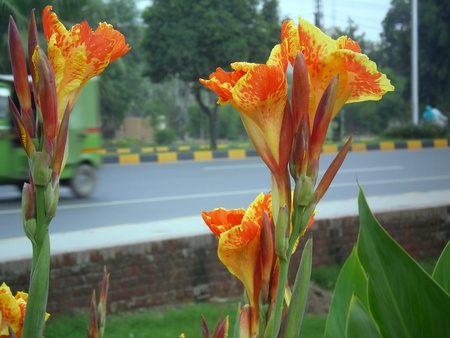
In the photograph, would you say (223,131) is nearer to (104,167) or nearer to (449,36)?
(449,36)

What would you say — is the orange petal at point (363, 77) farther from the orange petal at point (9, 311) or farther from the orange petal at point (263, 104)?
the orange petal at point (9, 311)

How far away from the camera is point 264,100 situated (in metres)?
0.54

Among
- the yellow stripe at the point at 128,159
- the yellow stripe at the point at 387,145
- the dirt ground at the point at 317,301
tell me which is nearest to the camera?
the dirt ground at the point at 317,301

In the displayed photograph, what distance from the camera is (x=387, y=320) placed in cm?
73

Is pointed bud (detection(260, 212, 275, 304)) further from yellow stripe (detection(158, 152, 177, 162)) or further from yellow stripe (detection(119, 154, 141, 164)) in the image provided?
yellow stripe (detection(158, 152, 177, 162))

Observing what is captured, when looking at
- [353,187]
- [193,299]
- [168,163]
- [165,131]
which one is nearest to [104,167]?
[168,163]

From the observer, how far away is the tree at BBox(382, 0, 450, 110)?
25.4 meters

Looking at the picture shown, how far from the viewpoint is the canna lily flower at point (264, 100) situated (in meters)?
0.53

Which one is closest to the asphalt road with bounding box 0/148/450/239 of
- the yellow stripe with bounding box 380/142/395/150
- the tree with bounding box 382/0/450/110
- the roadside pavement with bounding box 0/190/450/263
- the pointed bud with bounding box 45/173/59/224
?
the roadside pavement with bounding box 0/190/450/263

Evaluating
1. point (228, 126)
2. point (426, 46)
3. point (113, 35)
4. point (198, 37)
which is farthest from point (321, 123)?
point (426, 46)

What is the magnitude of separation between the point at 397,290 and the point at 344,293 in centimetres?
20

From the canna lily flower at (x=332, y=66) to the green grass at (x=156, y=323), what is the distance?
8.34 ft

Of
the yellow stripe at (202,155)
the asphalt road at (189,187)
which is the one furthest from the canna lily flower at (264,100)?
the yellow stripe at (202,155)

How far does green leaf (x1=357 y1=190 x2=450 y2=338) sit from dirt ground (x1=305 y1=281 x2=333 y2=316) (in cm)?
312
